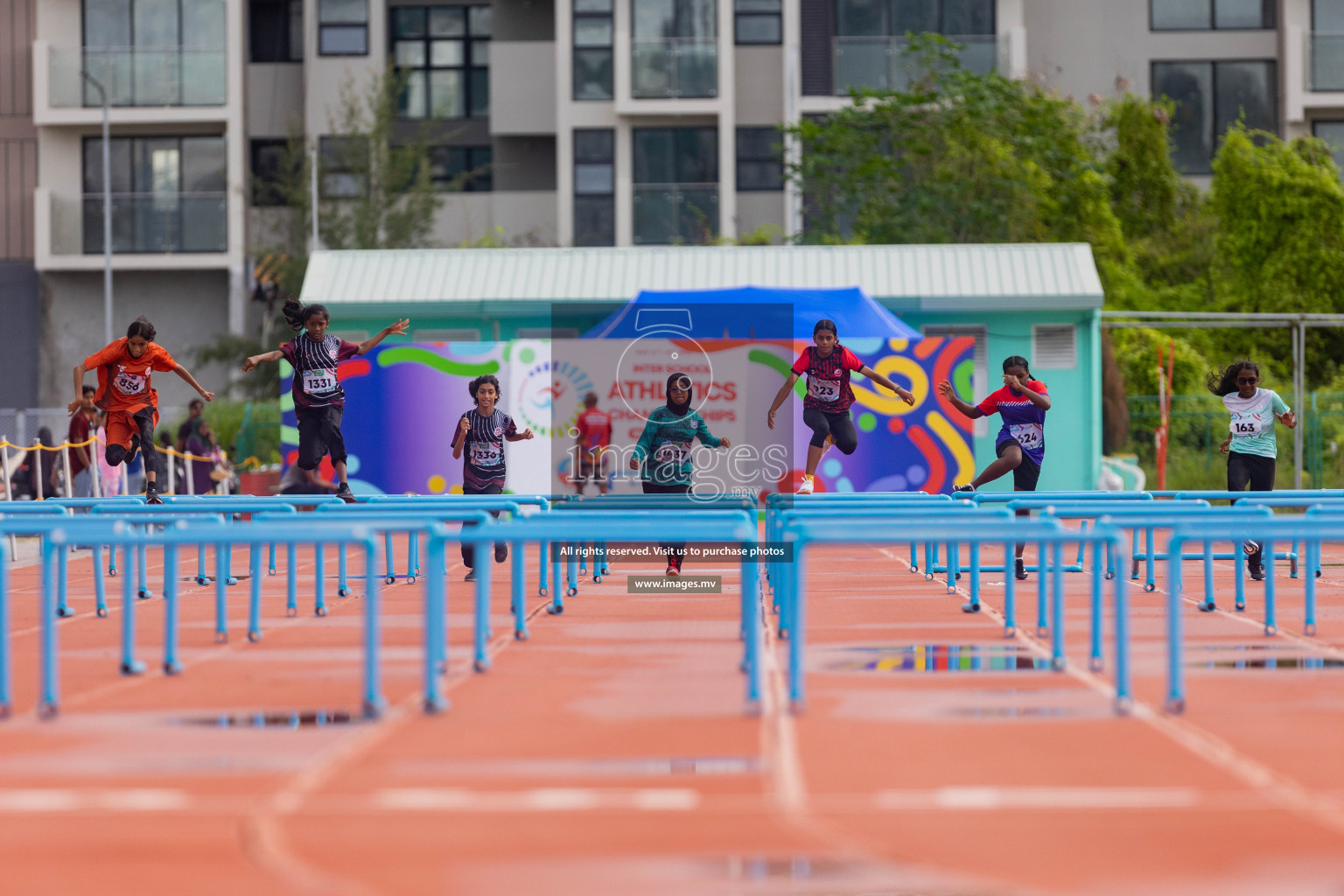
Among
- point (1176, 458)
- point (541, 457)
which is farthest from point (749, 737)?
point (1176, 458)

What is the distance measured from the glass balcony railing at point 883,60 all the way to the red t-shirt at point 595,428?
18740mm

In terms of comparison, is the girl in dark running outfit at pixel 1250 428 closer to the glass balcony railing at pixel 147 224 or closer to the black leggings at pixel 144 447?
the black leggings at pixel 144 447

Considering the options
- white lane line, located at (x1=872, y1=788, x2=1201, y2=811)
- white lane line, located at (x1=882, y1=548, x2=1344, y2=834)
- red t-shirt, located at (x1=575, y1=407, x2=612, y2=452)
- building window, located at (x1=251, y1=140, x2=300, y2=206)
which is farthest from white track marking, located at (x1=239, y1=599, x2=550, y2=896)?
building window, located at (x1=251, y1=140, x2=300, y2=206)

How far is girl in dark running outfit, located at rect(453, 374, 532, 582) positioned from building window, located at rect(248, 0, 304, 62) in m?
29.2

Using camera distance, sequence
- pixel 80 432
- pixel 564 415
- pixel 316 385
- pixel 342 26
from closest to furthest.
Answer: pixel 316 385
pixel 80 432
pixel 564 415
pixel 342 26

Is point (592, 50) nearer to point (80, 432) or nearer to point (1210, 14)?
point (1210, 14)

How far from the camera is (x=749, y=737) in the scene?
649 centimetres

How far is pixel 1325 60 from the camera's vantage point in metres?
37.8

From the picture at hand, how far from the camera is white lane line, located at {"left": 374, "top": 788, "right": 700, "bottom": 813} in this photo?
5.36 metres

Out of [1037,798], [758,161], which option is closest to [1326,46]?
[758,161]

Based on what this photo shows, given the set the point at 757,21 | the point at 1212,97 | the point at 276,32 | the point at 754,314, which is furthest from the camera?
the point at 276,32

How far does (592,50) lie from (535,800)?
33.3 m

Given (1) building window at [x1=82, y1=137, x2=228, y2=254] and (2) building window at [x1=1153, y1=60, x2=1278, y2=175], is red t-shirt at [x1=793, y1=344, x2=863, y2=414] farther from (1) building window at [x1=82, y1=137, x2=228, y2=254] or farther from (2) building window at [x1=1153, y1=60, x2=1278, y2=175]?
(2) building window at [x1=1153, y1=60, x2=1278, y2=175]

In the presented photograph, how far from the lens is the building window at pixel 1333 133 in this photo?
38.0m
